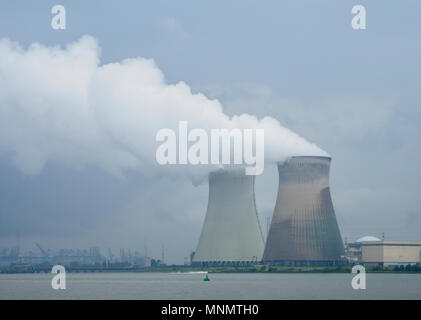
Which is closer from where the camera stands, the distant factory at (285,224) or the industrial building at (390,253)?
the distant factory at (285,224)

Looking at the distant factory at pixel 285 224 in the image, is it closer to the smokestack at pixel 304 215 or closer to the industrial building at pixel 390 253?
the smokestack at pixel 304 215

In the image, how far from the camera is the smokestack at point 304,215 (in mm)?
69812

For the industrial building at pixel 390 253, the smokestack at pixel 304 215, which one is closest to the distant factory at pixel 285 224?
the smokestack at pixel 304 215

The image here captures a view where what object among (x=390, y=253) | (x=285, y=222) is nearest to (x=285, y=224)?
(x=285, y=222)

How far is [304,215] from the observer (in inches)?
2776

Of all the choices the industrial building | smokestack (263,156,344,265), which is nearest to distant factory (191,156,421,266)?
smokestack (263,156,344,265)

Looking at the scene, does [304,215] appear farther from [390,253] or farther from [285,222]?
[390,253]

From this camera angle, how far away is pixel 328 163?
71.9 meters

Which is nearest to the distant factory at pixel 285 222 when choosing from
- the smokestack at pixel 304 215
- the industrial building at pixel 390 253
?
the smokestack at pixel 304 215
